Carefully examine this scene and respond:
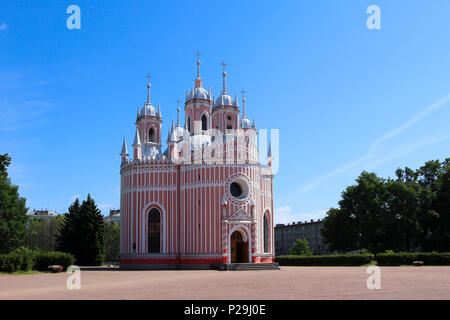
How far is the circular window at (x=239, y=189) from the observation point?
54781mm

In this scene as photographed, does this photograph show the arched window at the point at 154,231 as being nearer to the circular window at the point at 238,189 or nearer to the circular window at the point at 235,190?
the circular window at the point at 238,189

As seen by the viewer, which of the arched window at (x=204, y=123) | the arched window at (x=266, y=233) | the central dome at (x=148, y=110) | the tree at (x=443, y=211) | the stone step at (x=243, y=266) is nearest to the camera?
the stone step at (x=243, y=266)

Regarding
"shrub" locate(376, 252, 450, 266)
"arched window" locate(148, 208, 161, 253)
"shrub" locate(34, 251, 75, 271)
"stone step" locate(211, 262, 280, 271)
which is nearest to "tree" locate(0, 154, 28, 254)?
"shrub" locate(34, 251, 75, 271)

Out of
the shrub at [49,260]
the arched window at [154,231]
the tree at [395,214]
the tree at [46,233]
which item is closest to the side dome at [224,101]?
the arched window at [154,231]

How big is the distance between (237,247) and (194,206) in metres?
6.87

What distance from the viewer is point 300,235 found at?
431ft

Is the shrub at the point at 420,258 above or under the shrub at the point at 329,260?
above

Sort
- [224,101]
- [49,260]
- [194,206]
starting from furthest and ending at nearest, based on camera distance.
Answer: [224,101], [194,206], [49,260]

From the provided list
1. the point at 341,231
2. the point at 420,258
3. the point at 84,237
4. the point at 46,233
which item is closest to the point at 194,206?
the point at 84,237

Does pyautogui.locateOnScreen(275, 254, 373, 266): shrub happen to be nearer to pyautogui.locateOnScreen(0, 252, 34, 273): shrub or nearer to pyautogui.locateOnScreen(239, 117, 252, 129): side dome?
pyautogui.locateOnScreen(239, 117, 252, 129): side dome

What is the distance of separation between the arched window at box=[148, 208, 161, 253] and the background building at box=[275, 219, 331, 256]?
72.9 meters

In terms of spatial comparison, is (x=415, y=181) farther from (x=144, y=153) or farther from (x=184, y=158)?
(x=144, y=153)

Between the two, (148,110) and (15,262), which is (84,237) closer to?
(148,110)

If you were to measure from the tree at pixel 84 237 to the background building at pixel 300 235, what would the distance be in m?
67.8
